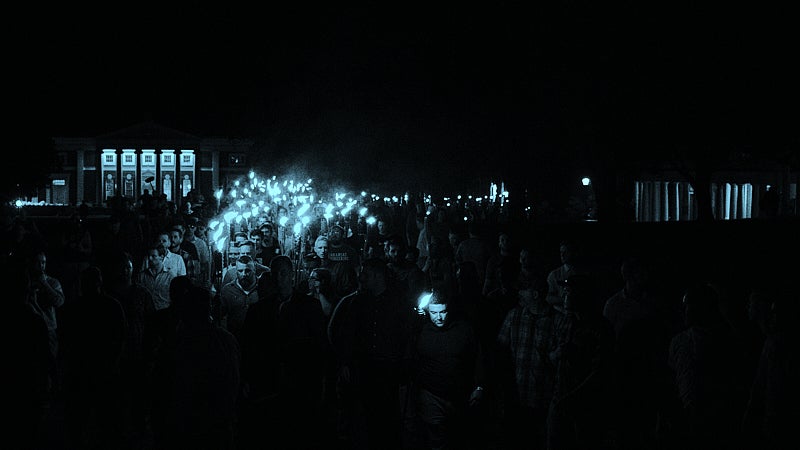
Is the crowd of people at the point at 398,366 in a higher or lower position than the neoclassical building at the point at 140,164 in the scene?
lower

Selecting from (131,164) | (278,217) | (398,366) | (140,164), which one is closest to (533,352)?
(398,366)

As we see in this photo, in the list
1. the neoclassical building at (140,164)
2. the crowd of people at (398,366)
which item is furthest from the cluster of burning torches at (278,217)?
the neoclassical building at (140,164)

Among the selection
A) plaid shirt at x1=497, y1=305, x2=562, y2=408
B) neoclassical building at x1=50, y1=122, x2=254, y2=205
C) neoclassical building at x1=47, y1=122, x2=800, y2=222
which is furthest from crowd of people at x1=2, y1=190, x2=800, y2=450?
neoclassical building at x1=50, y1=122, x2=254, y2=205

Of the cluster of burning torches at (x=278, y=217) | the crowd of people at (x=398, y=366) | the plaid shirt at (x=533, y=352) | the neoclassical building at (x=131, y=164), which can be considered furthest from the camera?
the neoclassical building at (x=131, y=164)

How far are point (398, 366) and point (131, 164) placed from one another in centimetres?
10750

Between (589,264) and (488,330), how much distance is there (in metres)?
11.5

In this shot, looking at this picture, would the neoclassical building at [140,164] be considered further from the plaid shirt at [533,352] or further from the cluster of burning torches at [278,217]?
the plaid shirt at [533,352]

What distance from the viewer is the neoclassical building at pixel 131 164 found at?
355 feet

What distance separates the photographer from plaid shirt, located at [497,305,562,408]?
22.7 feet

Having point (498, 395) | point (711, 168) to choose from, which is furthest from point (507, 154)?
point (498, 395)

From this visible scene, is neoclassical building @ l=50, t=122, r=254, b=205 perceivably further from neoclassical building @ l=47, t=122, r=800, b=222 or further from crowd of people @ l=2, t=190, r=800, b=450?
crowd of people @ l=2, t=190, r=800, b=450

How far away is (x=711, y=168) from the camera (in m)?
29.9

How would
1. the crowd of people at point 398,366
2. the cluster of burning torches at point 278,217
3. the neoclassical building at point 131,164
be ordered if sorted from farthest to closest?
the neoclassical building at point 131,164 < the cluster of burning torches at point 278,217 < the crowd of people at point 398,366

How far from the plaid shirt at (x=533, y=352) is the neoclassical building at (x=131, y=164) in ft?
337
